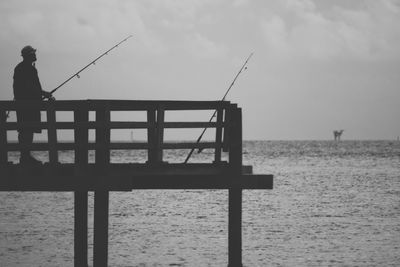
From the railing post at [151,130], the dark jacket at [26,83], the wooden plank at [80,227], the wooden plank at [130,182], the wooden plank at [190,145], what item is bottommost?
the wooden plank at [80,227]

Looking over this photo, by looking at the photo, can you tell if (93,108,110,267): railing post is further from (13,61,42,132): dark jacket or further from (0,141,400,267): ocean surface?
(0,141,400,267): ocean surface

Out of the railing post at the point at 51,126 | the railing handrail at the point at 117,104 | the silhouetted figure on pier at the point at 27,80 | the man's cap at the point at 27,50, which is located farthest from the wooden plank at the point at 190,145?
the man's cap at the point at 27,50

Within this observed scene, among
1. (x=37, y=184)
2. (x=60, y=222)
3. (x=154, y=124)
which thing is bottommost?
(x=60, y=222)

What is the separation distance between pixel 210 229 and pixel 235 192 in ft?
36.7

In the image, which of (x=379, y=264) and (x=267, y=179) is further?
(x=379, y=264)

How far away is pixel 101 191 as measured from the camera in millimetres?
12102

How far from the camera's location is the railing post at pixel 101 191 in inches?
461

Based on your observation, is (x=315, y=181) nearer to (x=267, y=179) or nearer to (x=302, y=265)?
(x=302, y=265)

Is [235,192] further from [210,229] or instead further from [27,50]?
[210,229]

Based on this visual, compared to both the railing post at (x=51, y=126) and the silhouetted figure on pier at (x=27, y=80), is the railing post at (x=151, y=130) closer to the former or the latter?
the railing post at (x=51, y=126)

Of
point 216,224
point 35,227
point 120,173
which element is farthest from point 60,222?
point 120,173

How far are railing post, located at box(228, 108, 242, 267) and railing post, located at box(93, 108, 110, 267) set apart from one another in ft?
6.84

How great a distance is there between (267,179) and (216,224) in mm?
12973

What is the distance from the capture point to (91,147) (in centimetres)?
1173
